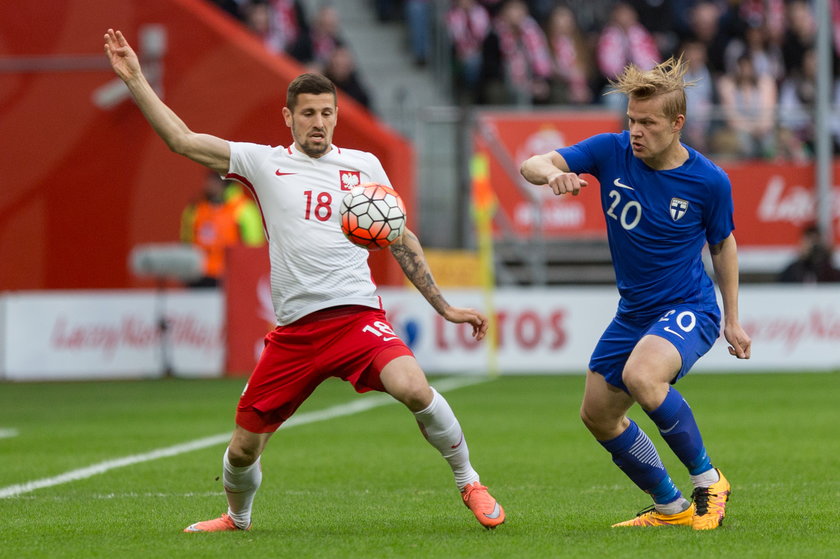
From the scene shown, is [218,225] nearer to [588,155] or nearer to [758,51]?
[758,51]

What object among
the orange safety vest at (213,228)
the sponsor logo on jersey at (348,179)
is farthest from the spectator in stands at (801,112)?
the sponsor logo on jersey at (348,179)

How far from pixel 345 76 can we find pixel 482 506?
16.2m

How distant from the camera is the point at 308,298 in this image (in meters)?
6.55

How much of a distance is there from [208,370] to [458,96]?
Result: 793cm

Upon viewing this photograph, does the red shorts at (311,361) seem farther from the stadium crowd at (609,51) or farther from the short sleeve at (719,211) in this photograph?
the stadium crowd at (609,51)

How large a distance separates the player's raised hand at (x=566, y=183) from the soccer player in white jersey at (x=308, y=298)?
0.77 metres

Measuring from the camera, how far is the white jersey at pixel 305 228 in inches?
259

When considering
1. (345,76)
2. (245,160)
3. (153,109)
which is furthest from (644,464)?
(345,76)

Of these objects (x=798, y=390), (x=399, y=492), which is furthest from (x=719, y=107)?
(x=399, y=492)

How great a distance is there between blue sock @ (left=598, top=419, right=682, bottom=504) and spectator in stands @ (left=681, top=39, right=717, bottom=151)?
596 inches

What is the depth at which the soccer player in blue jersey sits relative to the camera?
6.36 m

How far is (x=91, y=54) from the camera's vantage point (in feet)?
71.7

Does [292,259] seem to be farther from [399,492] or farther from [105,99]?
[105,99]

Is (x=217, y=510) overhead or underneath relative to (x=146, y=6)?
→ underneath
